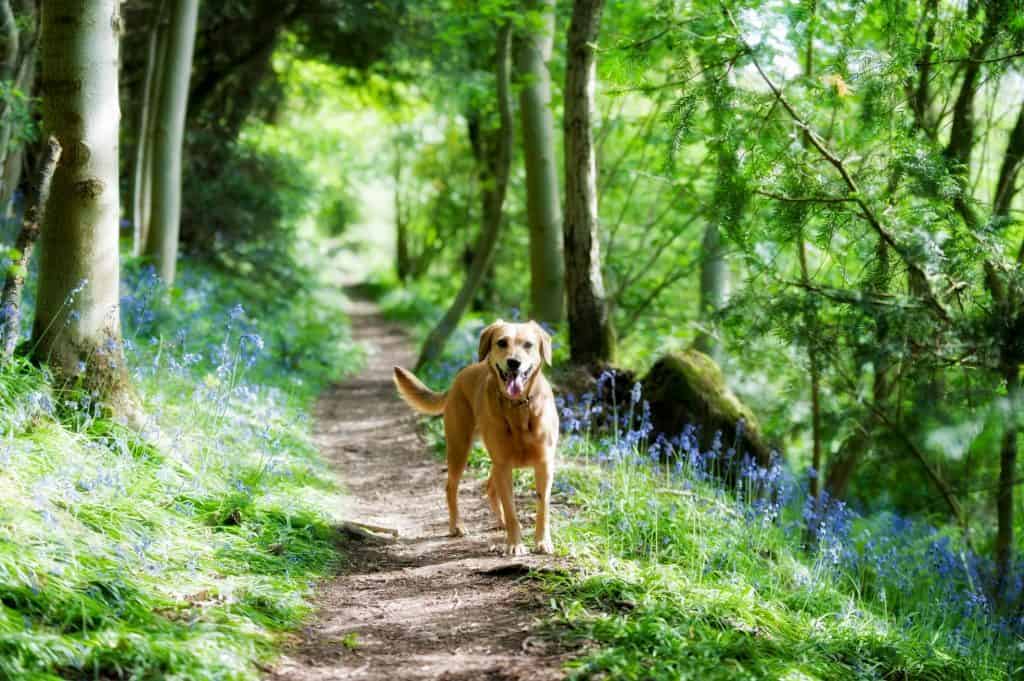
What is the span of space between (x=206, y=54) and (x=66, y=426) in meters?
12.9

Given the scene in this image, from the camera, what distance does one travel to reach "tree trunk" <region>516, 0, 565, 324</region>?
10.5 m

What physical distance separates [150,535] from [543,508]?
7.05 ft

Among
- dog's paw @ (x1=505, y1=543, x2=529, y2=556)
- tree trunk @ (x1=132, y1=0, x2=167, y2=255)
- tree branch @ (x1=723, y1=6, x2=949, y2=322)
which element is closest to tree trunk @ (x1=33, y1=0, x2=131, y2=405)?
dog's paw @ (x1=505, y1=543, x2=529, y2=556)

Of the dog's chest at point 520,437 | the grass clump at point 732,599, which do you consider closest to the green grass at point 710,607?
the grass clump at point 732,599

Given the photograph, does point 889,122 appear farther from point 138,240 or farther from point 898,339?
point 138,240

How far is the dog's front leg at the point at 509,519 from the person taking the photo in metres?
5.31

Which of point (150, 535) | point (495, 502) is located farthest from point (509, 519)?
point (150, 535)

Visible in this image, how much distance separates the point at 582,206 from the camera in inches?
356

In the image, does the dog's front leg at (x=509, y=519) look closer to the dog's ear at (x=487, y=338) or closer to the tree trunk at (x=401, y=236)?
the dog's ear at (x=487, y=338)

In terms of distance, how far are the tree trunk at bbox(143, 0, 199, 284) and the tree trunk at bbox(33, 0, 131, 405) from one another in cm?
479

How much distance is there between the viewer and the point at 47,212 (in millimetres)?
5594

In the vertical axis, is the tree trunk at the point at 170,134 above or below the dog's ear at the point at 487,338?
above

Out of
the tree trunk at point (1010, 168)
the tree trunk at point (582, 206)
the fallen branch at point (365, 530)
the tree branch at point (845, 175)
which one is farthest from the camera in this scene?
the tree trunk at point (582, 206)

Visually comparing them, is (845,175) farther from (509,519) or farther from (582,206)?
(582,206)
